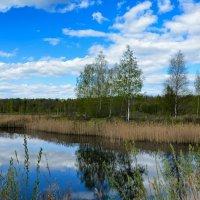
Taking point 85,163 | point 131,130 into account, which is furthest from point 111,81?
point 85,163

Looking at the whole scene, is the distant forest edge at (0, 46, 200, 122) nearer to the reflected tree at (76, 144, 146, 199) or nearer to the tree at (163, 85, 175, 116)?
the tree at (163, 85, 175, 116)

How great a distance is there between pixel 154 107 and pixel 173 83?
14.7 m

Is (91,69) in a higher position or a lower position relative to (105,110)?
higher

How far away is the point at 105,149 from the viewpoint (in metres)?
18.1

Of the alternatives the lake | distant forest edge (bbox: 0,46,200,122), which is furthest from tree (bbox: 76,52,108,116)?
the lake

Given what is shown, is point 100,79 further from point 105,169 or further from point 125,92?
point 105,169

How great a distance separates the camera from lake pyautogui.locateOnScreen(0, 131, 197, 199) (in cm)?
989

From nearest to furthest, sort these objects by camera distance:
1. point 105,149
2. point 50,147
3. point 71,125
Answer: point 105,149
point 50,147
point 71,125

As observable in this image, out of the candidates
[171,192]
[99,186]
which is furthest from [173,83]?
[171,192]

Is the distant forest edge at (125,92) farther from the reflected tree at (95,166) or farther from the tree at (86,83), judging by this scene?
the reflected tree at (95,166)

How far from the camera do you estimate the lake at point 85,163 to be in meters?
9.89

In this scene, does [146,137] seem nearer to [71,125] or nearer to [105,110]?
[71,125]

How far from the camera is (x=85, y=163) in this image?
48.9ft

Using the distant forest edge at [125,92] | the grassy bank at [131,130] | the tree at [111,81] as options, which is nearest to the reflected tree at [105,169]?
the grassy bank at [131,130]
